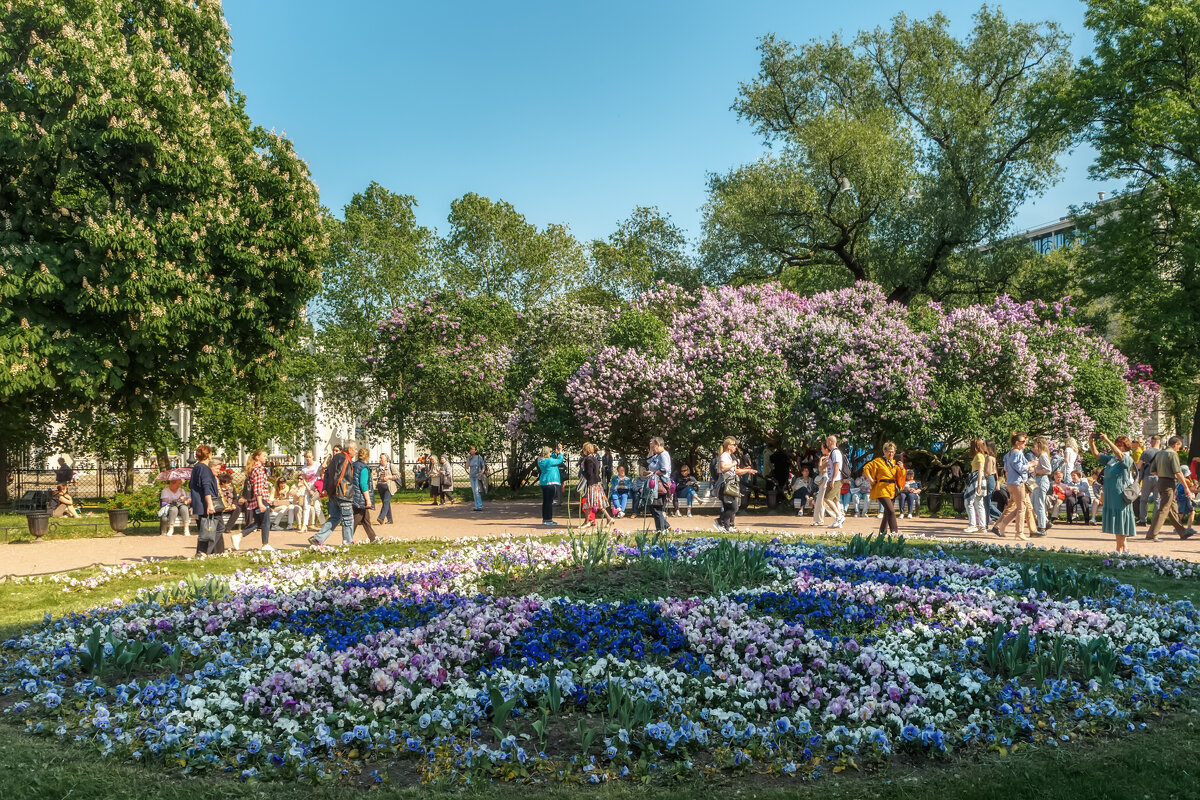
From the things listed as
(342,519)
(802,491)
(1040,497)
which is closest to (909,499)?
(802,491)

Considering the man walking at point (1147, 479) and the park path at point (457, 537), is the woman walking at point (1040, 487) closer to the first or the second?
the park path at point (457, 537)

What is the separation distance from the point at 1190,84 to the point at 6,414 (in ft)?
101

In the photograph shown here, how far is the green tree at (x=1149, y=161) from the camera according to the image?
2277cm

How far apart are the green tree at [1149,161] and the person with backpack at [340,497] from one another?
70.3ft

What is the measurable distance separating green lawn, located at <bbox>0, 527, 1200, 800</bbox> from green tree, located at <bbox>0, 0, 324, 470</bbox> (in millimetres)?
13398

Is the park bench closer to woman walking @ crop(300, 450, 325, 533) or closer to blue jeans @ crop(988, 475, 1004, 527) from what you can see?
woman walking @ crop(300, 450, 325, 533)

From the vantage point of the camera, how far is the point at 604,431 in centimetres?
1931

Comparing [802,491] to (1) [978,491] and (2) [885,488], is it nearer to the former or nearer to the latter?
(1) [978,491]

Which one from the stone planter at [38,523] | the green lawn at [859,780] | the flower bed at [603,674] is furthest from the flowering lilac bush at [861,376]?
the stone planter at [38,523]

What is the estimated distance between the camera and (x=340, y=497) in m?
13.0

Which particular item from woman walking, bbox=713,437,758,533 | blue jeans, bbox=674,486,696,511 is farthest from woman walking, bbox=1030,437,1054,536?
blue jeans, bbox=674,486,696,511

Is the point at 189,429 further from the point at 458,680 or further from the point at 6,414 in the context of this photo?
the point at 458,680

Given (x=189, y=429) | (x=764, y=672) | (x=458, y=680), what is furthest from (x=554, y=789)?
(x=189, y=429)

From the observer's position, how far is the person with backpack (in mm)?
12961
